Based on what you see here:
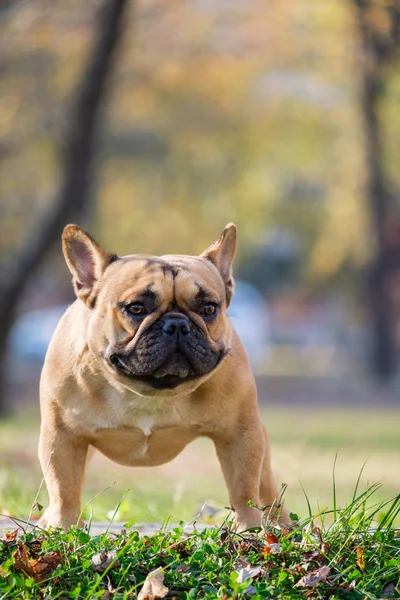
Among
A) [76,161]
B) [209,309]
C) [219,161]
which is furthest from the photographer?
[219,161]

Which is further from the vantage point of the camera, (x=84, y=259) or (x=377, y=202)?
(x=377, y=202)

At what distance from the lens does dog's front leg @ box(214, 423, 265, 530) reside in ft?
16.7

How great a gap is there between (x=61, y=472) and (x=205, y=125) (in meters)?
22.7

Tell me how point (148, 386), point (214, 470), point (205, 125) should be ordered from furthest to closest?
point (205, 125), point (214, 470), point (148, 386)

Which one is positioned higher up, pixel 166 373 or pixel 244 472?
pixel 166 373

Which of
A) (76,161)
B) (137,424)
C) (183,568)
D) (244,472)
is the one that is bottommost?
(183,568)

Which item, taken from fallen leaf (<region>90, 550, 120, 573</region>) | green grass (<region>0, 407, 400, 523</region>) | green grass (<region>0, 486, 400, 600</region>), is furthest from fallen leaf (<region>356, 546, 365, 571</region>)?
green grass (<region>0, 407, 400, 523</region>)

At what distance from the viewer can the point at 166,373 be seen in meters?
4.91

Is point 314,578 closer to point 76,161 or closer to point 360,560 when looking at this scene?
point 360,560

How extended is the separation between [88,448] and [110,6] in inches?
423

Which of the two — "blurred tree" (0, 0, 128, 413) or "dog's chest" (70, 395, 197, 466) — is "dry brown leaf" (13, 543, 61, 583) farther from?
"blurred tree" (0, 0, 128, 413)

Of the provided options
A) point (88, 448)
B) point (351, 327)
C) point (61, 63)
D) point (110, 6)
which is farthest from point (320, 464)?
point (351, 327)

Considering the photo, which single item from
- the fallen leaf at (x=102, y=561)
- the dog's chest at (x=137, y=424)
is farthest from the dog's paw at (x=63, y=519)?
the fallen leaf at (x=102, y=561)

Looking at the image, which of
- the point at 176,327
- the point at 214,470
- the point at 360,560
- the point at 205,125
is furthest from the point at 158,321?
the point at 205,125
